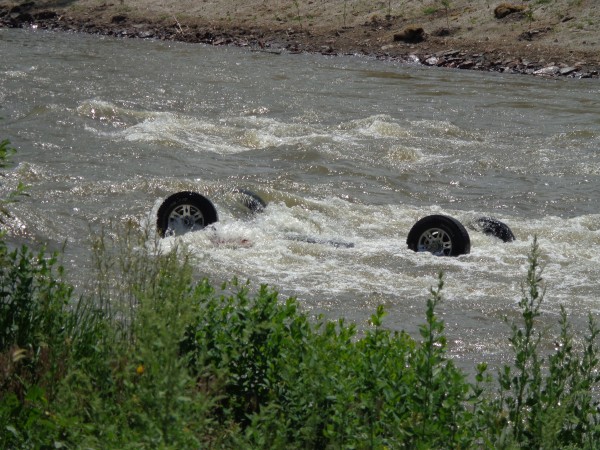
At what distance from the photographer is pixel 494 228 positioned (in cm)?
1264

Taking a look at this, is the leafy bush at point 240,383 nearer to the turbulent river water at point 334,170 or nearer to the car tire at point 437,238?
the turbulent river water at point 334,170

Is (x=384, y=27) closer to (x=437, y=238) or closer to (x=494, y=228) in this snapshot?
(x=494, y=228)

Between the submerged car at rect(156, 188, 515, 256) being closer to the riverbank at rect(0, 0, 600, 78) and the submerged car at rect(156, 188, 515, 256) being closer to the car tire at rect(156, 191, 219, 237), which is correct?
the car tire at rect(156, 191, 219, 237)

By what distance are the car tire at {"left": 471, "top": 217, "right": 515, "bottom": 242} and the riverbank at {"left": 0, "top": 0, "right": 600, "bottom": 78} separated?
18583mm

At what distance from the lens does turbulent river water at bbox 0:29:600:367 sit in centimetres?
1073

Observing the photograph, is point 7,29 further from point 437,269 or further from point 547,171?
point 437,269

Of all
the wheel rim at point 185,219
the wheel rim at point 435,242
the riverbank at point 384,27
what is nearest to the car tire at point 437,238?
the wheel rim at point 435,242

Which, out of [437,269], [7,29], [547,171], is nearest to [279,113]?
[547,171]

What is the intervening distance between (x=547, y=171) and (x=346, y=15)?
24299mm

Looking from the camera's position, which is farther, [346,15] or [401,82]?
[346,15]

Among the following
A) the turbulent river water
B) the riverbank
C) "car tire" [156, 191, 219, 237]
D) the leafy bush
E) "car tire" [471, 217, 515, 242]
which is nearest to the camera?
the leafy bush

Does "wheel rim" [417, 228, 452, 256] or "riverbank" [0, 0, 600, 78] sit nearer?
"wheel rim" [417, 228, 452, 256]

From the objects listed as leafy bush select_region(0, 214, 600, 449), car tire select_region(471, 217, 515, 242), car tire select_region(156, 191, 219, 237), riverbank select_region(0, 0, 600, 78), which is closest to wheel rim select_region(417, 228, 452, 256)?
car tire select_region(471, 217, 515, 242)

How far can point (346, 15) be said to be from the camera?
40625mm
